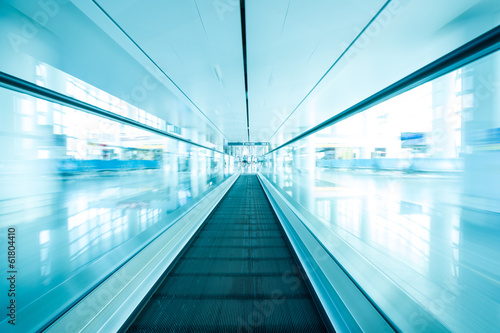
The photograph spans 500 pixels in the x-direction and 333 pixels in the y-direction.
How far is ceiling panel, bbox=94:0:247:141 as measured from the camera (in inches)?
72.1

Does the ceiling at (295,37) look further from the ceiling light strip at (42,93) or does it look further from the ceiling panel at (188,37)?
the ceiling light strip at (42,93)

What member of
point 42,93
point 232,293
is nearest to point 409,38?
point 232,293

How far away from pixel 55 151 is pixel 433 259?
21.7 m

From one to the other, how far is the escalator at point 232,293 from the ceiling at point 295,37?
9.00 feet

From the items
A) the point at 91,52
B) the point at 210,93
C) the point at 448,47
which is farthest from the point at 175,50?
the point at 448,47

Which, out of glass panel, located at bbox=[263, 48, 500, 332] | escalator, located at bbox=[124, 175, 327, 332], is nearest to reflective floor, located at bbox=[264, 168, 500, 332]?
glass panel, located at bbox=[263, 48, 500, 332]

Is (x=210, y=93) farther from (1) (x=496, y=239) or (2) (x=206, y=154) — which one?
(2) (x=206, y=154)

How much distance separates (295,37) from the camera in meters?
2.20

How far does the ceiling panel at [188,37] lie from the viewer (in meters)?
1.83

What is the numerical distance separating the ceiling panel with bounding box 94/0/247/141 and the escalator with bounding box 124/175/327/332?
2.75m

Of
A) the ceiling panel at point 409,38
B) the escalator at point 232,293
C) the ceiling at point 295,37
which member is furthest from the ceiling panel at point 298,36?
the escalator at point 232,293

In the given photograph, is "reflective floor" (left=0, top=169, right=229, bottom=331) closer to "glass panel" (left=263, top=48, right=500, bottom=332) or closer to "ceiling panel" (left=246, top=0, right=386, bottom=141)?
"glass panel" (left=263, top=48, right=500, bottom=332)

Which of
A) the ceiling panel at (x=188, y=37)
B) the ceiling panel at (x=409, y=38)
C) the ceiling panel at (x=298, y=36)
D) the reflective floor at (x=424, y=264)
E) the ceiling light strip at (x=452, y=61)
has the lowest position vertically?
the reflective floor at (x=424, y=264)

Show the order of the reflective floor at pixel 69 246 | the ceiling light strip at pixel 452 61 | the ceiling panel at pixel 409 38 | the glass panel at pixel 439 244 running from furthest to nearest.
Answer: the ceiling panel at pixel 409 38 → the reflective floor at pixel 69 246 → the glass panel at pixel 439 244 → the ceiling light strip at pixel 452 61
